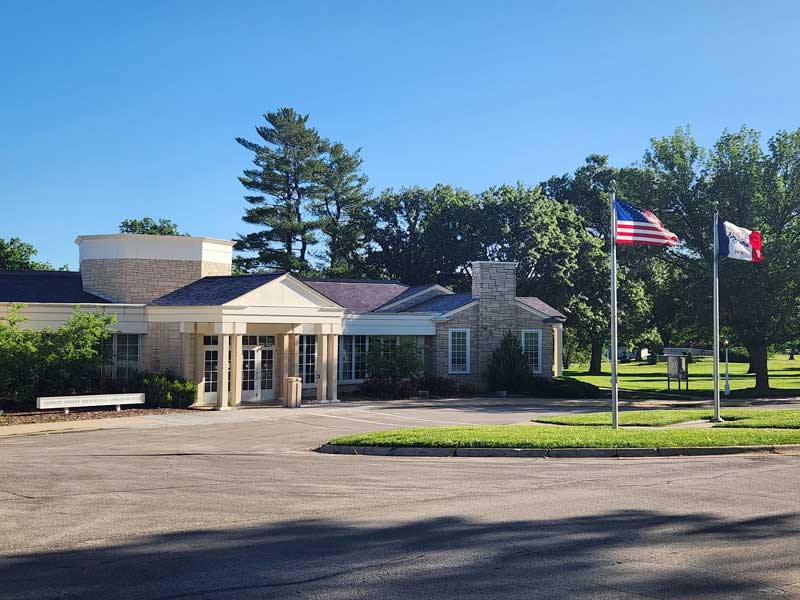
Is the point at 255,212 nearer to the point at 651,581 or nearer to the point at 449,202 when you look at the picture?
the point at 449,202

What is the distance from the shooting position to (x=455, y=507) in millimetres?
11547

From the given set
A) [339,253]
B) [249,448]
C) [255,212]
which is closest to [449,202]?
[339,253]

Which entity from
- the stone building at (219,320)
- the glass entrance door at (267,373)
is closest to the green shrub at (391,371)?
the stone building at (219,320)

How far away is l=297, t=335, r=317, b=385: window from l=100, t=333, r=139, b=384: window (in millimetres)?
6761

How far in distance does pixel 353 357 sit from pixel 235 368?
25.2 ft

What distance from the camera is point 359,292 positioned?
1694 inches

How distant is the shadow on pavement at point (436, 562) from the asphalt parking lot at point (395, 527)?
0.03m

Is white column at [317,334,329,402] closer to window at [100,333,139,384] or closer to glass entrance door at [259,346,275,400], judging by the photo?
glass entrance door at [259,346,275,400]

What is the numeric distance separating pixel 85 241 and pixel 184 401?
8.32 metres

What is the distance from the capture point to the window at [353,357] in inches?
1464

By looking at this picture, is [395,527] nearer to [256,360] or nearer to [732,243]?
[732,243]

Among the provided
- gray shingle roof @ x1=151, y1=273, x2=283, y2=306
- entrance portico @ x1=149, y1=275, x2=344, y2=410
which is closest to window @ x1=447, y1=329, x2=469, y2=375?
entrance portico @ x1=149, y1=275, x2=344, y2=410

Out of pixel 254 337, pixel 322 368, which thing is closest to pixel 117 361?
pixel 254 337

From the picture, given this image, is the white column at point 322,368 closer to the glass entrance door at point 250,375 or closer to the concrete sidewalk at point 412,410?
the concrete sidewalk at point 412,410
